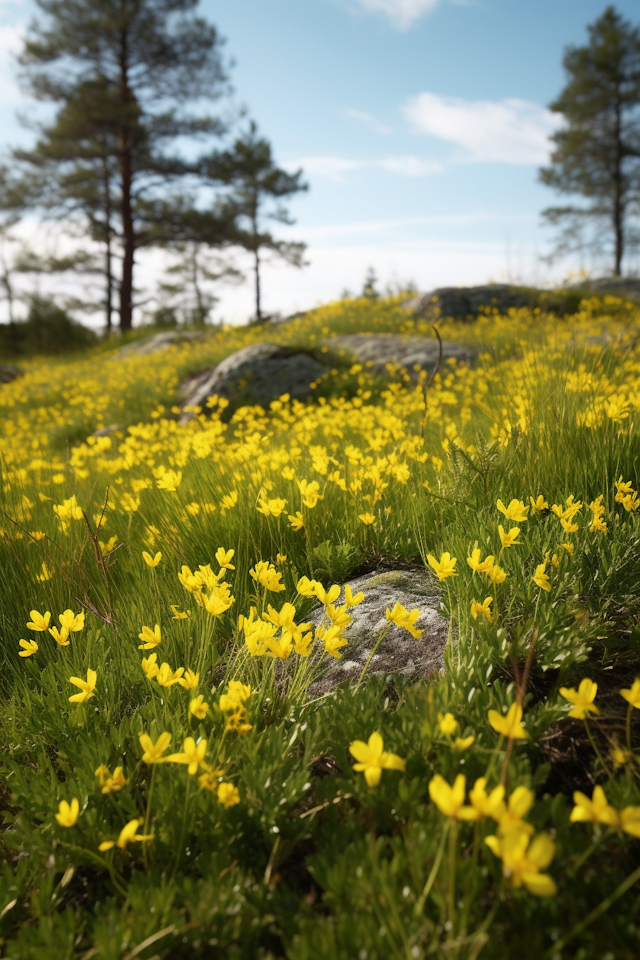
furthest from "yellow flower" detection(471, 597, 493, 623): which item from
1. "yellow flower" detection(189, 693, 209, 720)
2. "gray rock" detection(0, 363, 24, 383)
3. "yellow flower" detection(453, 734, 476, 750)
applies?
"gray rock" detection(0, 363, 24, 383)

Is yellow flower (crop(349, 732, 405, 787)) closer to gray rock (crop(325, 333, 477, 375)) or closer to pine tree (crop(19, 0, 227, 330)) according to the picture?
gray rock (crop(325, 333, 477, 375))

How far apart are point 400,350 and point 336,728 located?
8.24 m

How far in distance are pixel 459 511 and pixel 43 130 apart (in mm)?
21547

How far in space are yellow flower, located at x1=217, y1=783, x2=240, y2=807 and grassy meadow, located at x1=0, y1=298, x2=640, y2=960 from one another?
0.03 ft

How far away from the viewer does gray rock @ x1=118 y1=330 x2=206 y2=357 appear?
1641cm

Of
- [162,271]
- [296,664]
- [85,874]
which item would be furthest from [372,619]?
[162,271]

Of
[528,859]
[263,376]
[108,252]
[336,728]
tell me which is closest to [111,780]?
[336,728]

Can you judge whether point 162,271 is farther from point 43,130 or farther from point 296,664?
point 296,664

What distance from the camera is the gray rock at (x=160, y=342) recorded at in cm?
1641

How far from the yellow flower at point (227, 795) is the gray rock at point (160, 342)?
1582cm

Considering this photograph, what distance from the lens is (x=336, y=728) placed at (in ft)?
4.62

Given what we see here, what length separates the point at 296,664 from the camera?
6.03 feet

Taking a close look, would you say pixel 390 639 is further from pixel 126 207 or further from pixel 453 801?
pixel 126 207

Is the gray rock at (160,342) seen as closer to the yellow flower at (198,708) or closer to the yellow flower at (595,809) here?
the yellow flower at (198,708)
